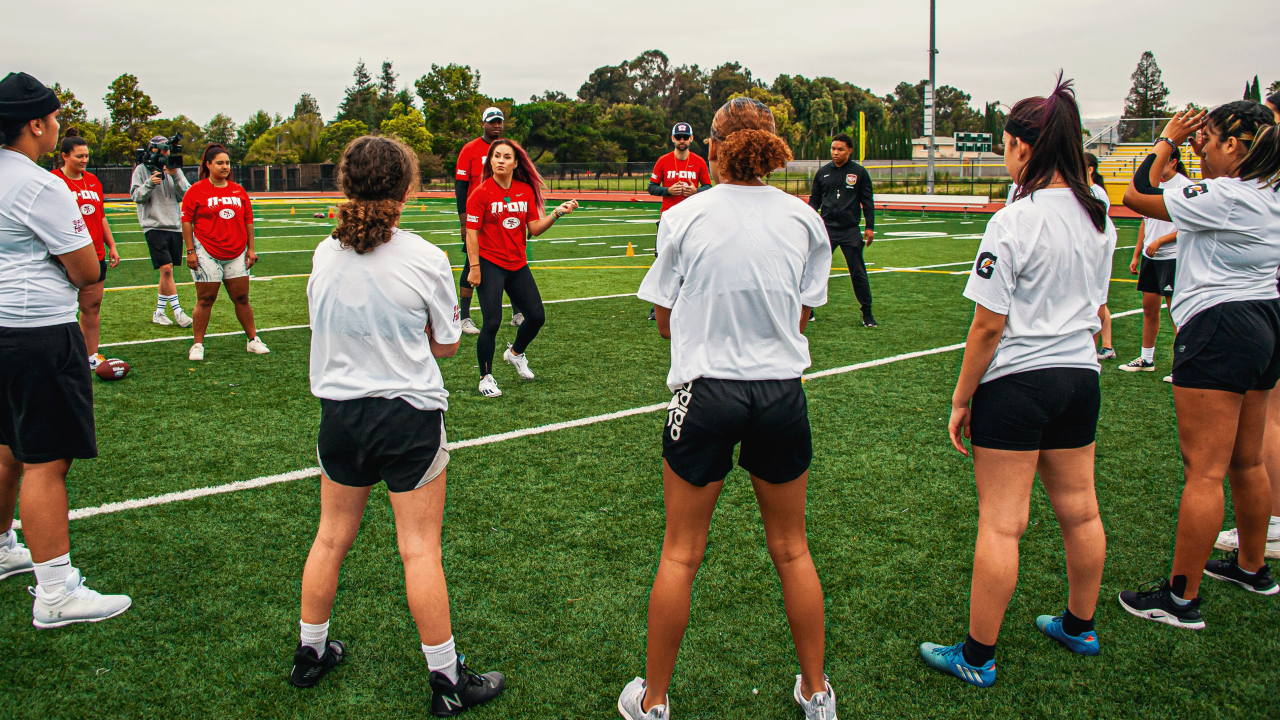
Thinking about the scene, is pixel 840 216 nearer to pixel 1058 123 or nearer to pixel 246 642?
pixel 1058 123

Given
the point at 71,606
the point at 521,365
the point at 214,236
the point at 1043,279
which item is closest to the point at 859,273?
the point at 521,365

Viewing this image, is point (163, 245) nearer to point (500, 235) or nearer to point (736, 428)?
point (500, 235)

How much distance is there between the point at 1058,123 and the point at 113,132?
71.2m

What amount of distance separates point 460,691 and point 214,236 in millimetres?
6513

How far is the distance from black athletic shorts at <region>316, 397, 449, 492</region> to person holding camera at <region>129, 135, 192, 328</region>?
325 inches

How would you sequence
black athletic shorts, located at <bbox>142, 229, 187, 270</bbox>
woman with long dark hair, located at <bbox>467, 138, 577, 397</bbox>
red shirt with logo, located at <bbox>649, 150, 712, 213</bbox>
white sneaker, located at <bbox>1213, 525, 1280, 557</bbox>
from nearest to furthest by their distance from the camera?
white sneaker, located at <bbox>1213, 525, 1280, 557</bbox>
woman with long dark hair, located at <bbox>467, 138, 577, 397</bbox>
black athletic shorts, located at <bbox>142, 229, 187, 270</bbox>
red shirt with logo, located at <bbox>649, 150, 712, 213</bbox>

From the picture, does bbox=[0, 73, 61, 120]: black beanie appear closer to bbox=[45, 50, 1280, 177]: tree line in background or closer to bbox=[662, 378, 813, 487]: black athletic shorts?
bbox=[662, 378, 813, 487]: black athletic shorts

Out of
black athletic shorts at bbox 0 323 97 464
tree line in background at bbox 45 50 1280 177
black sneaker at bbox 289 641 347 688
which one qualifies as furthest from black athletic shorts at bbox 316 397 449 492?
tree line in background at bbox 45 50 1280 177

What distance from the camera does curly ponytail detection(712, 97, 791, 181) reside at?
2436mm

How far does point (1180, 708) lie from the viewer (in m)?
2.81

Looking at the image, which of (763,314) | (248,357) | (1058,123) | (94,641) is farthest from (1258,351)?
(248,357)

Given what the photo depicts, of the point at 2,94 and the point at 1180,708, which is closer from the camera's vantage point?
the point at 1180,708

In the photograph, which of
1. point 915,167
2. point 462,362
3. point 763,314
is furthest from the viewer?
point 915,167

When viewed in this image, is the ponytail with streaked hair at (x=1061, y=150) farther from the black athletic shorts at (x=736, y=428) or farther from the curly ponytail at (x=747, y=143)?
the black athletic shorts at (x=736, y=428)
